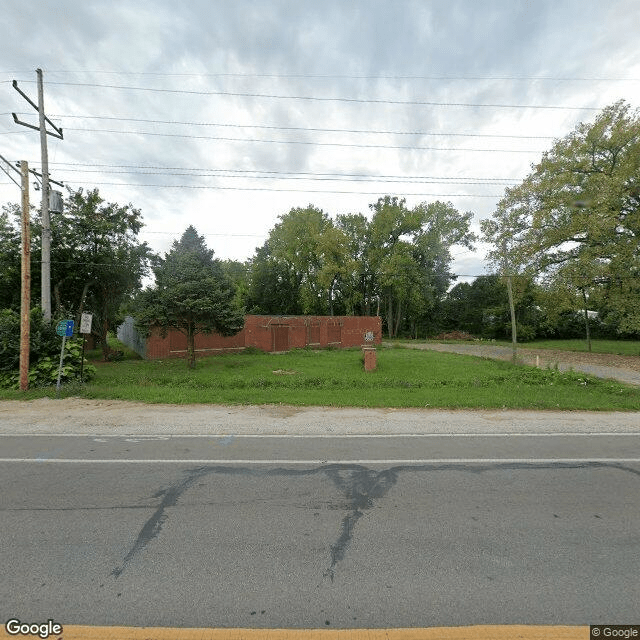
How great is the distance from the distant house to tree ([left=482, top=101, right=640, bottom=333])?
1236cm

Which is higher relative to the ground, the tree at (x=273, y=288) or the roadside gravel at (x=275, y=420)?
the tree at (x=273, y=288)

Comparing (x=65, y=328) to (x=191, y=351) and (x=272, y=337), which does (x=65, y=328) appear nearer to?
(x=191, y=351)

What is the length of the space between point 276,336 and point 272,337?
0.39 metres

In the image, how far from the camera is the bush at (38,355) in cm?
1241

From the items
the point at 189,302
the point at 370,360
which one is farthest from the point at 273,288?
the point at 370,360

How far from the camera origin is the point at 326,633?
2.37 m

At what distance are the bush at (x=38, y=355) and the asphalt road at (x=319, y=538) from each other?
755cm

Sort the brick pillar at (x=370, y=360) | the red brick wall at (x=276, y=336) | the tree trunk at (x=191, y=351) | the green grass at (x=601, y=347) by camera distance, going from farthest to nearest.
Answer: the green grass at (x=601, y=347)
the red brick wall at (x=276, y=336)
the tree trunk at (x=191, y=351)
the brick pillar at (x=370, y=360)

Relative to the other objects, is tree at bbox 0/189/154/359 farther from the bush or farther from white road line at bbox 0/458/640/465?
white road line at bbox 0/458/640/465

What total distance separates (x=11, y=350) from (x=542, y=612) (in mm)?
15923

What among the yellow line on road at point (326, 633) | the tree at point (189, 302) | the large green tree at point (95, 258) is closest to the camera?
the yellow line on road at point (326, 633)

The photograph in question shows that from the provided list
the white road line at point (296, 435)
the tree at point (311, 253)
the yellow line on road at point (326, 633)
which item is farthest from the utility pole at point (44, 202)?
the tree at point (311, 253)

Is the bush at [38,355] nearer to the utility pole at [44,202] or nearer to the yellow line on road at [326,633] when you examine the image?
the utility pole at [44,202]

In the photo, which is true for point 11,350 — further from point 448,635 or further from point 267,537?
point 448,635
